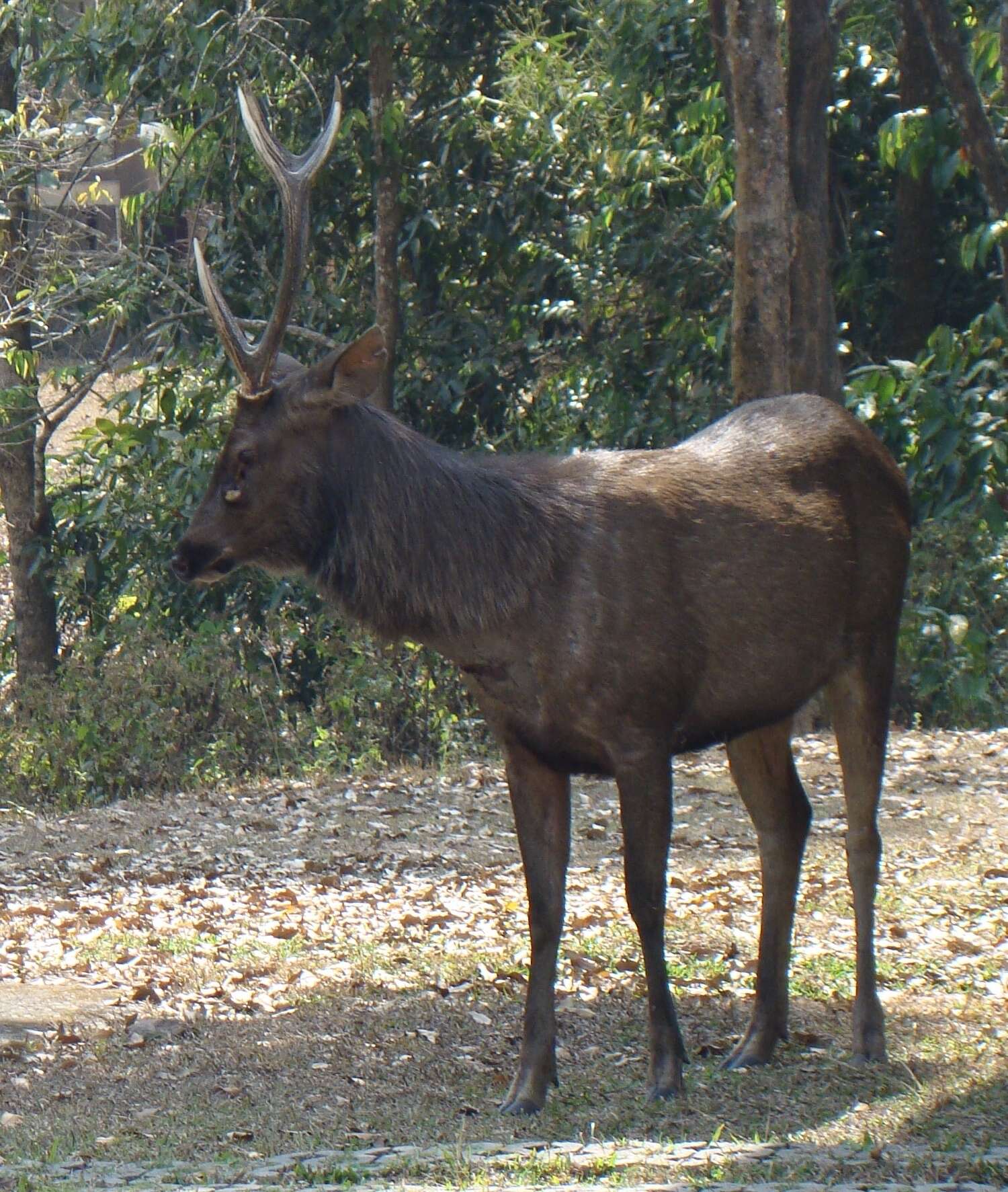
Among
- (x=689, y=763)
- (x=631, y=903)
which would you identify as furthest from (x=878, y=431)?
(x=631, y=903)

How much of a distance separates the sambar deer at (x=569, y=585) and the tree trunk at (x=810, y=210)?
503 centimetres

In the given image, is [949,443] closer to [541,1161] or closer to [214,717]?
[541,1161]

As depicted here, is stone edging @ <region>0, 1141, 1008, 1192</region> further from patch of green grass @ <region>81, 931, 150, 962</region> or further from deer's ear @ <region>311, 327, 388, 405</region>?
patch of green grass @ <region>81, 931, 150, 962</region>

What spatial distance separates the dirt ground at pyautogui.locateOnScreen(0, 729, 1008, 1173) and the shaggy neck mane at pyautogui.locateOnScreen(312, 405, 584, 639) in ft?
4.64

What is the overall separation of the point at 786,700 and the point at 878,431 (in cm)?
459

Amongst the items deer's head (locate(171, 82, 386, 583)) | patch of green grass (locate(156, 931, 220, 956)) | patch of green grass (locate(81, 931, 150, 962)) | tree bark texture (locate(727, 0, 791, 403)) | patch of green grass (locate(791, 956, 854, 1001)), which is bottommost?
patch of green grass (locate(81, 931, 150, 962))

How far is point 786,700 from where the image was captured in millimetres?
4980

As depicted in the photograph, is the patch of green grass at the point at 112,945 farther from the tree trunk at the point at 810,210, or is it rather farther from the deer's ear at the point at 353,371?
the tree trunk at the point at 810,210

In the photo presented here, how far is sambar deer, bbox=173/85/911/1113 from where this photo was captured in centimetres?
467

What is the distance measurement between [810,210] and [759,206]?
135cm

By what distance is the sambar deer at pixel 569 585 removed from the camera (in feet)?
15.3

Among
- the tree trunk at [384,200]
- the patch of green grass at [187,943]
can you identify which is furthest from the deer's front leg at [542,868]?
the tree trunk at [384,200]

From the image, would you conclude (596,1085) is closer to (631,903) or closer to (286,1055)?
(631,903)

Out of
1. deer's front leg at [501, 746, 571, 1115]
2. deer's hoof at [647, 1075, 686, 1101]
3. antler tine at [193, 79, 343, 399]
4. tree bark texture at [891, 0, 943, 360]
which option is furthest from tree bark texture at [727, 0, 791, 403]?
deer's hoof at [647, 1075, 686, 1101]
